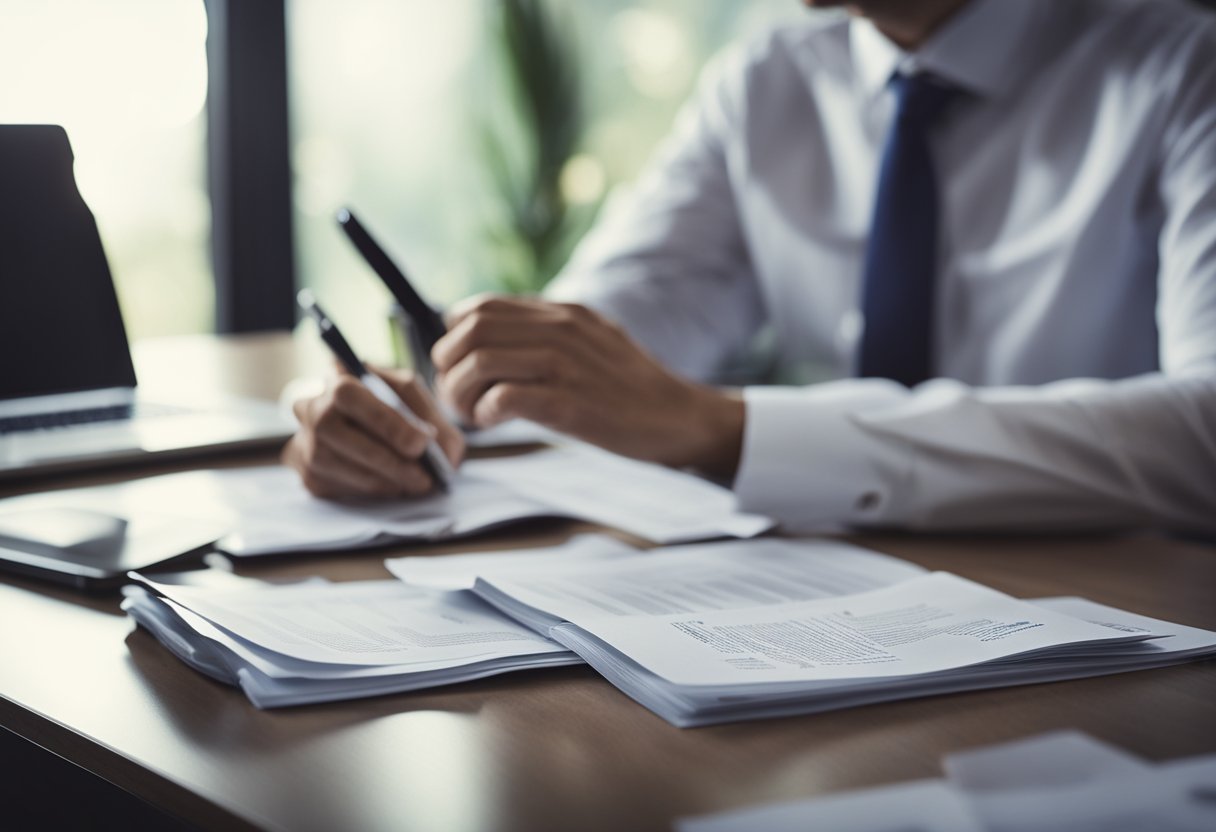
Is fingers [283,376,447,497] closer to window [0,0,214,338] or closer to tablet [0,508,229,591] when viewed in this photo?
tablet [0,508,229,591]

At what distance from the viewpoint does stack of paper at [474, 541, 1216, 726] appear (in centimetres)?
56

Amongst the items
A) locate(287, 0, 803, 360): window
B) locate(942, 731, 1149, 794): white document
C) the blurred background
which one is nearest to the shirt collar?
locate(942, 731, 1149, 794): white document

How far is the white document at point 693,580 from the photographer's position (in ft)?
2.23

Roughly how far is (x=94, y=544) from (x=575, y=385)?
0.39 meters

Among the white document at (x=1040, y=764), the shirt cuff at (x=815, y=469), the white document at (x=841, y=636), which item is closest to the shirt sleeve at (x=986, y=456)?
the shirt cuff at (x=815, y=469)

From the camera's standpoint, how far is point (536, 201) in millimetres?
3576

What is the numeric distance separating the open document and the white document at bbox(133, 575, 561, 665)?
5.0 inches

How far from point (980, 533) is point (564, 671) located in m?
0.48

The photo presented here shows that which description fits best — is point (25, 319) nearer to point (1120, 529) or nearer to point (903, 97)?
point (1120, 529)

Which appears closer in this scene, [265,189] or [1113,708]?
[1113,708]

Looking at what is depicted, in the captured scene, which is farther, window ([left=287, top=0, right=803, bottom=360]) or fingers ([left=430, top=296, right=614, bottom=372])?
window ([left=287, top=0, right=803, bottom=360])

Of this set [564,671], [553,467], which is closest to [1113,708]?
[564,671]

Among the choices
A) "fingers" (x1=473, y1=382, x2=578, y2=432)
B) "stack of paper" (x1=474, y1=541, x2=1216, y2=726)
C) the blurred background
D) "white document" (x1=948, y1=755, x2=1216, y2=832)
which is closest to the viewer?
"white document" (x1=948, y1=755, x2=1216, y2=832)

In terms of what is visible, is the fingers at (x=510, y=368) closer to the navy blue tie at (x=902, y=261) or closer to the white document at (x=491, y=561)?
the white document at (x=491, y=561)
